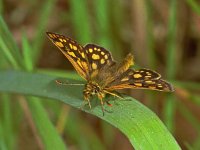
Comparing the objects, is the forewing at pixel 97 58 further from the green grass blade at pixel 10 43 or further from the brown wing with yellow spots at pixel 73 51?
the green grass blade at pixel 10 43

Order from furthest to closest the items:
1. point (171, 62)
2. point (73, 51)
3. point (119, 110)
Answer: point (171, 62) < point (73, 51) < point (119, 110)

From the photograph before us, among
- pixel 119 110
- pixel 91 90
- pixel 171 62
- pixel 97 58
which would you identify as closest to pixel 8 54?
pixel 97 58

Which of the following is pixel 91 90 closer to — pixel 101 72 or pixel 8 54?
pixel 101 72

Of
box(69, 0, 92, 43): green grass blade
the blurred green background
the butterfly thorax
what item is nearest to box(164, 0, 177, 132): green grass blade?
the blurred green background

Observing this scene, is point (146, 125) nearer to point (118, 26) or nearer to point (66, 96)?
point (66, 96)

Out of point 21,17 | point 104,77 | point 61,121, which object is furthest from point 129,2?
point 104,77

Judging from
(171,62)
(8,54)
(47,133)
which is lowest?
(47,133)

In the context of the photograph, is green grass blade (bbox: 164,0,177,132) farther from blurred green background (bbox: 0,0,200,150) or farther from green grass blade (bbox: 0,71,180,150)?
green grass blade (bbox: 0,71,180,150)
